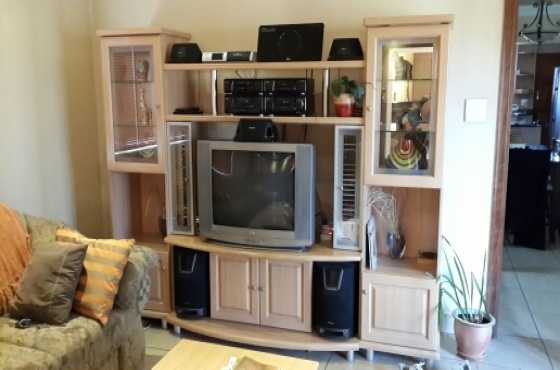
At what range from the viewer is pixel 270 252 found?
3.09 meters

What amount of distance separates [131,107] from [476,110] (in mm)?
2115

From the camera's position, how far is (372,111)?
2.88 meters

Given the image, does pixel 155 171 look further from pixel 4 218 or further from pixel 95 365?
pixel 95 365

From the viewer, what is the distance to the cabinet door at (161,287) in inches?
132

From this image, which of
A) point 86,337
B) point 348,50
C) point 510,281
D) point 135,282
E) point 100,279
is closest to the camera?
point 86,337

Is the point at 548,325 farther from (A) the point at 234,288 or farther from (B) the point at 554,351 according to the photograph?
(A) the point at 234,288

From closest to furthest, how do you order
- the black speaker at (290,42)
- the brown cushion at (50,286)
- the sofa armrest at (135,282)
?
the brown cushion at (50,286), the sofa armrest at (135,282), the black speaker at (290,42)

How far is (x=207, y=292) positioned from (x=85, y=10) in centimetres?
210

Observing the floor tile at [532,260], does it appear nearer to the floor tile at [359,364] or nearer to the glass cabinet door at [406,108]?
the floor tile at [359,364]

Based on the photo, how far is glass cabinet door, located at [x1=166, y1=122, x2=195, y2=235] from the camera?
10.8ft

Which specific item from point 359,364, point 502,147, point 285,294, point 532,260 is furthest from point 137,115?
point 532,260

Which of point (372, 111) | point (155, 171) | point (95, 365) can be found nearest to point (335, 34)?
point (372, 111)

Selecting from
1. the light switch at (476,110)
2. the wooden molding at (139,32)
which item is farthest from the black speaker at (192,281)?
the light switch at (476,110)

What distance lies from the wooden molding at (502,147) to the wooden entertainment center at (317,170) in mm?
349
